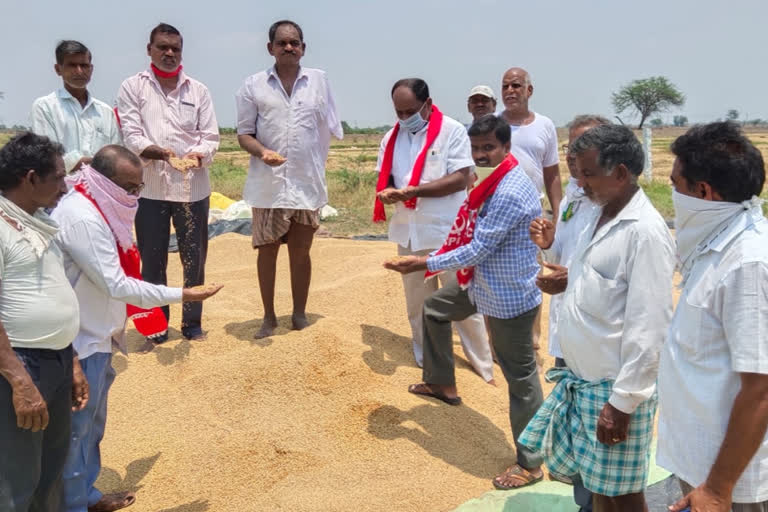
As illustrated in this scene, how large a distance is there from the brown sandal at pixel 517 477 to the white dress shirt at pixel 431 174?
4.93ft

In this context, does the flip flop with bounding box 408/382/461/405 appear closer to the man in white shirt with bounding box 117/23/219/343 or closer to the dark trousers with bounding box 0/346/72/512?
the man in white shirt with bounding box 117/23/219/343

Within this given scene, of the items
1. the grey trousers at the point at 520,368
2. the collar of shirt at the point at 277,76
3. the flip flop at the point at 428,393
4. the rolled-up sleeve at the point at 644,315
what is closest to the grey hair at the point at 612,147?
the rolled-up sleeve at the point at 644,315

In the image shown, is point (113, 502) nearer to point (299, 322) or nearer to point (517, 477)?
point (299, 322)

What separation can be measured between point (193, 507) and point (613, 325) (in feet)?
7.32

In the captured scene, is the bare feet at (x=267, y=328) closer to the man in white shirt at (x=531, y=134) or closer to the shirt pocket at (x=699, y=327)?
the man in white shirt at (x=531, y=134)

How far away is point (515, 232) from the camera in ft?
11.4

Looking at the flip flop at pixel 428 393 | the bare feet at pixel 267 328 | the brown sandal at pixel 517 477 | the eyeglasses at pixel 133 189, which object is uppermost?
the eyeglasses at pixel 133 189

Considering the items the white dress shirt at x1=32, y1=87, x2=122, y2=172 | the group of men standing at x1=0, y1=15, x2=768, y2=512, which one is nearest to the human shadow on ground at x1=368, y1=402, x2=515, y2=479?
the group of men standing at x1=0, y1=15, x2=768, y2=512

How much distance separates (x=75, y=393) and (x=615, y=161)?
2268 mm

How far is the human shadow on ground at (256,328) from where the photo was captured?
4.43 metres

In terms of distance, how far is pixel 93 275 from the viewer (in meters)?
2.88

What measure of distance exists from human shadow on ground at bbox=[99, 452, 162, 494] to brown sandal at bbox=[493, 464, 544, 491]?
71.8 inches

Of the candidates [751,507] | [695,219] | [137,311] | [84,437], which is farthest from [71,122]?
[751,507]

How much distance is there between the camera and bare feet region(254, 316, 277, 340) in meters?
4.48
